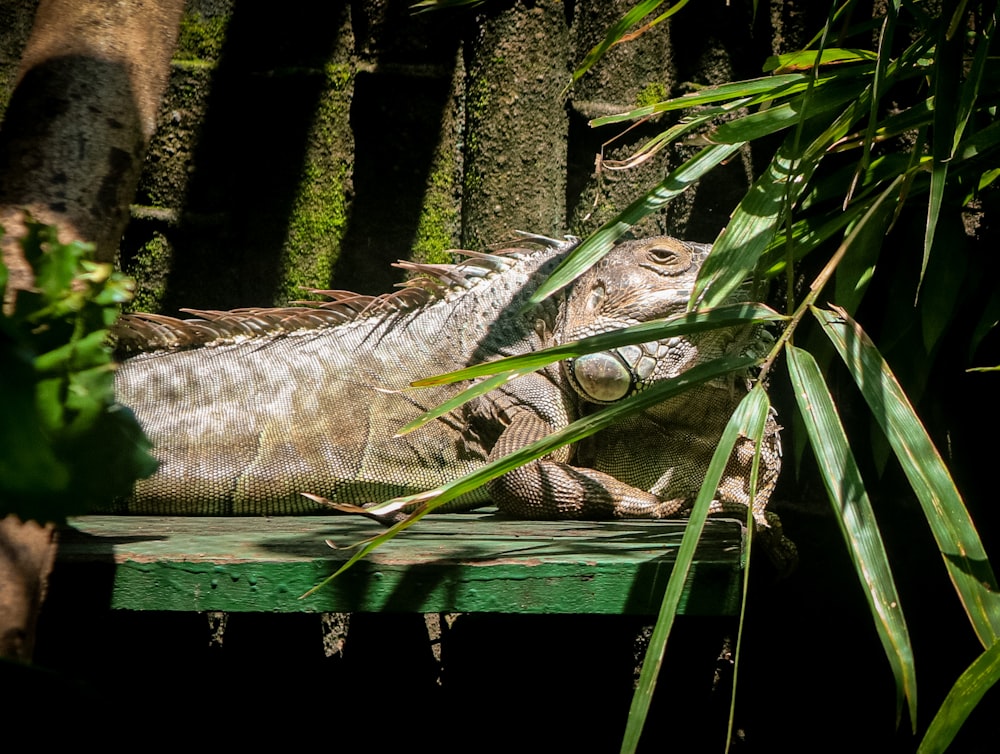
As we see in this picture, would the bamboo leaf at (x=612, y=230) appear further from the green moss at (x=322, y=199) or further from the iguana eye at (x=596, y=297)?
the green moss at (x=322, y=199)

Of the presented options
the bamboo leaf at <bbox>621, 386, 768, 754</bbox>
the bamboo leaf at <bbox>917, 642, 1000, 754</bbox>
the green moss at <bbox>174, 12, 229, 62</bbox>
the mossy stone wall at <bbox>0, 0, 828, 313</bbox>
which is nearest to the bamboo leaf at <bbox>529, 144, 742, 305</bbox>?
the bamboo leaf at <bbox>621, 386, 768, 754</bbox>

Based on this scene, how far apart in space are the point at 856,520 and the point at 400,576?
2.22ft

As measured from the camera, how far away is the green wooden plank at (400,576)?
1515mm

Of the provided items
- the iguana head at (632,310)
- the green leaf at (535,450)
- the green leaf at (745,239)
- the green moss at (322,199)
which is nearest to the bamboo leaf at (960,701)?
the green leaf at (535,450)

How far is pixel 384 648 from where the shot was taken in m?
2.74

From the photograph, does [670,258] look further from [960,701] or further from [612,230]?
[960,701]

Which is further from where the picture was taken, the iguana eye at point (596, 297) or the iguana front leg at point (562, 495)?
the iguana eye at point (596, 297)

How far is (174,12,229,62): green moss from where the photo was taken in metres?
3.08

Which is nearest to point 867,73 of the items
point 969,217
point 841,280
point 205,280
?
point 841,280

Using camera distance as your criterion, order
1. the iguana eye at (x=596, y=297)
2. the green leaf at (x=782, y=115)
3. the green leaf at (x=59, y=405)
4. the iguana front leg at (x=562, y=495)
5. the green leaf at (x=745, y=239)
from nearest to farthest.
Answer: the green leaf at (x=59, y=405)
the green leaf at (x=745, y=239)
the green leaf at (x=782, y=115)
the iguana front leg at (x=562, y=495)
the iguana eye at (x=596, y=297)

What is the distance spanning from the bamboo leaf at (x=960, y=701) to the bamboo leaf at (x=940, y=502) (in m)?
0.03

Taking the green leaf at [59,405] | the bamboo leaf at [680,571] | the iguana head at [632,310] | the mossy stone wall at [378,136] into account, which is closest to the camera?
the green leaf at [59,405]

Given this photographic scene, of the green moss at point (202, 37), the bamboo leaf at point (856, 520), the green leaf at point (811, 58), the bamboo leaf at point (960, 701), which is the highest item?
the green moss at point (202, 37)

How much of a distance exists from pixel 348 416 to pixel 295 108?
1064mm
